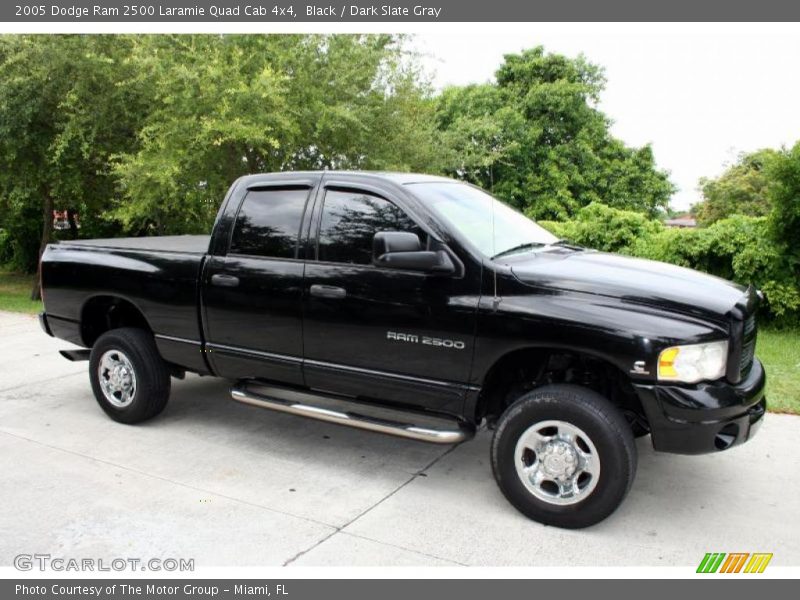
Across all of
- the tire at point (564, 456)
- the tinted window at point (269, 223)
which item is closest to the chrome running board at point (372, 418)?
the tire at point (564, 456)

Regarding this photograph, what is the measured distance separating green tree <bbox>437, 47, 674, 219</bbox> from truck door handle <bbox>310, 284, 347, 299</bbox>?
75.4 ft

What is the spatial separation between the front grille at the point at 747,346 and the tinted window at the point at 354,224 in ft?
6.56

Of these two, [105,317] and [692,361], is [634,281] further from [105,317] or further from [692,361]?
[105,317]

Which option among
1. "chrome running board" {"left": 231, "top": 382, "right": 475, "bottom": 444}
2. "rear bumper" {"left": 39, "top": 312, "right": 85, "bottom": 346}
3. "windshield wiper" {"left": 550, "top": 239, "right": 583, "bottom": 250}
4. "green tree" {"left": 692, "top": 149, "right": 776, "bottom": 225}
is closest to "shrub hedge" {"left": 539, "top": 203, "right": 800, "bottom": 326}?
"windshield wiper" {"left": 550, "top": 239, "right": 583, "bottom": 250}

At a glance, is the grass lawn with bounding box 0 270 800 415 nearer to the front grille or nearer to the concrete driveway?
the concrete driveway

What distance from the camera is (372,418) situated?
438cm

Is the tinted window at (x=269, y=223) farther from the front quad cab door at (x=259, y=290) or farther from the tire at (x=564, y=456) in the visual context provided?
the tire at (x=564, y=456)

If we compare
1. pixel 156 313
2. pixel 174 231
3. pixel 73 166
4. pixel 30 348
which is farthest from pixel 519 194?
pixel 156 313

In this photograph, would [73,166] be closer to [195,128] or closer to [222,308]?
[195,128]

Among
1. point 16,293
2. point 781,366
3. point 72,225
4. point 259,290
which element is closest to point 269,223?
point 259,290

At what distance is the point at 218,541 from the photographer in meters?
3.71

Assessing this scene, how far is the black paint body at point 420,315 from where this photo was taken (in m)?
3.62

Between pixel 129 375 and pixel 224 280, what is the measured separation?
1.32m

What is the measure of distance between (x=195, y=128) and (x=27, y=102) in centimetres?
425
